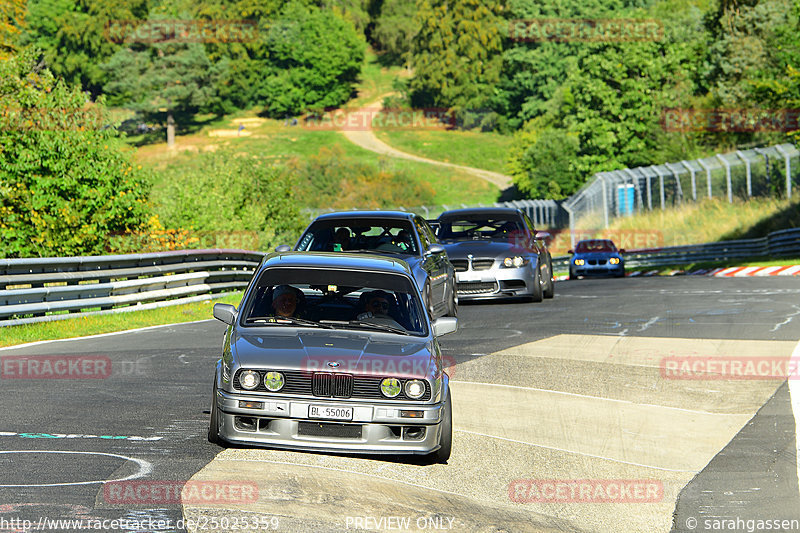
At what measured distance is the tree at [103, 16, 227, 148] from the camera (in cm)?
11944

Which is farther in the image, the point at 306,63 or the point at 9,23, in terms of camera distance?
the point at 306,63

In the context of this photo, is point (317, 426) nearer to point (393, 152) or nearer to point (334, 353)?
point (334, 353)

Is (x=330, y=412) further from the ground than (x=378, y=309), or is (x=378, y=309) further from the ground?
(x=378, y=309)

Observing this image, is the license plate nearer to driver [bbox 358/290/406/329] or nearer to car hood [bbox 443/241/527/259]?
driver [bbox 358/290/406/329]

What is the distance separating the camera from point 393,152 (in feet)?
384

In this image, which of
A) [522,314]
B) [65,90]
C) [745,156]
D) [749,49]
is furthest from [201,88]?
[522,314]

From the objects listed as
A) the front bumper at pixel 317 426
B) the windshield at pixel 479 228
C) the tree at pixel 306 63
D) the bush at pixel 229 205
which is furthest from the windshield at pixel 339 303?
the tree at pixel 306 63

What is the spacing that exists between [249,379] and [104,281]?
13166 mm

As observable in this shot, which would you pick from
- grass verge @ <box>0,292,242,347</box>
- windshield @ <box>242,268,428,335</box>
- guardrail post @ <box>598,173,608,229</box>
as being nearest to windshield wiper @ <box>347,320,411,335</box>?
windshield @ <box>242,268,428,335</box>

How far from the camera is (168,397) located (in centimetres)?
1061

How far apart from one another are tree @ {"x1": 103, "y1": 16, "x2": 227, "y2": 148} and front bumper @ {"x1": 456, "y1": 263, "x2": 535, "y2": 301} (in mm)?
103888

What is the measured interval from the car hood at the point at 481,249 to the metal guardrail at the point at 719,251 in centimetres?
2208

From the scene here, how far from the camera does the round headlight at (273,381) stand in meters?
7.62

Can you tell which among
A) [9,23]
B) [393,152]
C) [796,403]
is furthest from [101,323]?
[393,152]
